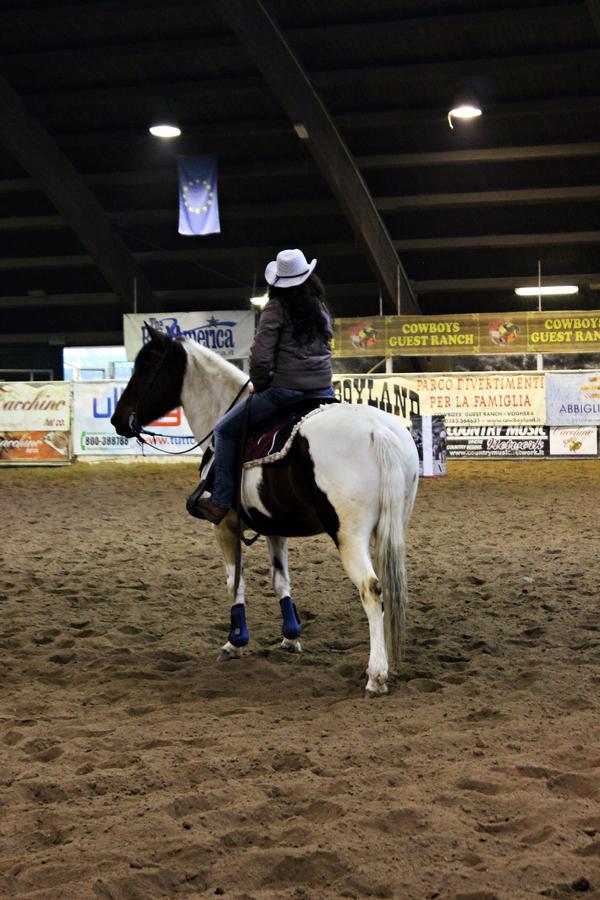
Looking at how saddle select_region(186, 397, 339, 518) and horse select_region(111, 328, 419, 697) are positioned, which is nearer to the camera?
horse select_region(111, 328, 419, 697)

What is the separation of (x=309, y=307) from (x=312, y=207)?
15.6m

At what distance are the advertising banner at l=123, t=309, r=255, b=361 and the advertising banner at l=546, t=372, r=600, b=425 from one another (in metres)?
A: 6.27

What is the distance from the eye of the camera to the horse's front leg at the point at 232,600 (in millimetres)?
5172

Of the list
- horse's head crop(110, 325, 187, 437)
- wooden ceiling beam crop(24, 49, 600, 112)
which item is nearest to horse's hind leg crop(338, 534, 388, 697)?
horse's head crop(110, 325, 187, 437)

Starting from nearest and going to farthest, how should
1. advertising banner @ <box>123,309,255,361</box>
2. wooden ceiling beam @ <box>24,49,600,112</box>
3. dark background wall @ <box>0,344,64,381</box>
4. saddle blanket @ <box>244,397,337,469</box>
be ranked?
1. saddle blanket @ <box>244,397,337,469</box>
2. wooden ceiling beam @ <box>24,49,600,112</box>
3. advertising banner @ <box>123,309,255,361</box>
4. dark background wall @ <box>0,344,64,381</box>

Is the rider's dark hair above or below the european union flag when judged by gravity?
below

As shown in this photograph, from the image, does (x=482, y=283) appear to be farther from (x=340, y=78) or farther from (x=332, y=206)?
(x=340, y=78)

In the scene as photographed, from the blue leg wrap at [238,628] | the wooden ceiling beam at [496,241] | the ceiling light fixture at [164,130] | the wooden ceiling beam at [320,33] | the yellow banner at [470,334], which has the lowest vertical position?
the blue leg wrap at [238,628]

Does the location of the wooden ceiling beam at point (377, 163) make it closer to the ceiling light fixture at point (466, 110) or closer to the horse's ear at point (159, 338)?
the ceiling light fixture at point (466, 110)

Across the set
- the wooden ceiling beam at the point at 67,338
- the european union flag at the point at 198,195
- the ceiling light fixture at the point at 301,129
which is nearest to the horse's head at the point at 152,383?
the ceiling light fixture at the point at 301,129

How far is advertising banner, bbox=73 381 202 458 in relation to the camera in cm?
1764

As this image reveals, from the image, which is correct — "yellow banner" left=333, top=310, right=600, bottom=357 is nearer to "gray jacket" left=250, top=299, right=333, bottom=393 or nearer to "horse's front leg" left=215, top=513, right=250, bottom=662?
"horse's front leg" left=215, top=513, right=250, bottom=662

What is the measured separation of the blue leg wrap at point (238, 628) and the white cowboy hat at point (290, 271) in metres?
1.75

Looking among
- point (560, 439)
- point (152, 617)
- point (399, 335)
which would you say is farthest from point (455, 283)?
point (152, 617)
